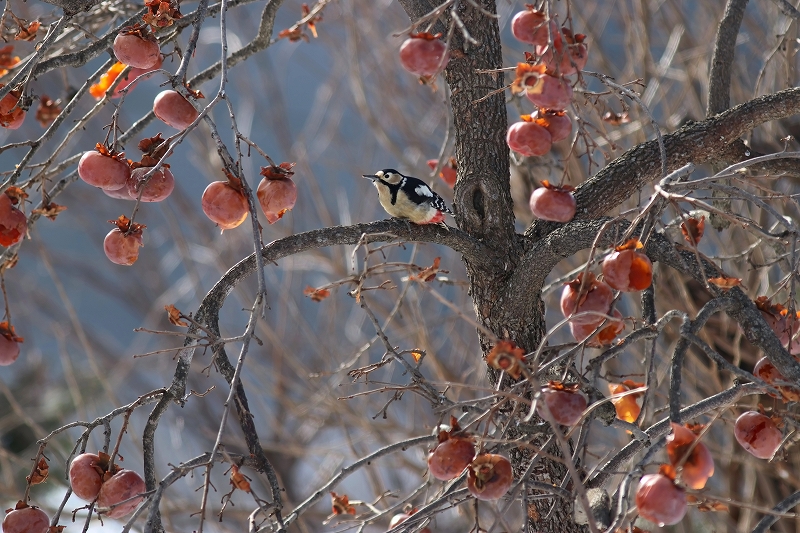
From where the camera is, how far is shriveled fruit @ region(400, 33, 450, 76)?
40.8 inches

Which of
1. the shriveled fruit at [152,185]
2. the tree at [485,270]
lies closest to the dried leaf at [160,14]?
the tree at [485,270]

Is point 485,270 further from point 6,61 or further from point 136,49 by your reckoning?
point 6,61

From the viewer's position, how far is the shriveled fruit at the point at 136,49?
39.7 inches

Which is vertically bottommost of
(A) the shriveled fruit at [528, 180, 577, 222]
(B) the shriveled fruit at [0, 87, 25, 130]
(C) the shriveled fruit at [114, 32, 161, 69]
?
(A) the shriveled fruit at [528, 180, 577, 222]

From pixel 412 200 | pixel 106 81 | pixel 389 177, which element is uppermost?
pixel 106 81

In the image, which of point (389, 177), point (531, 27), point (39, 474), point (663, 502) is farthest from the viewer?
point (389, 177)

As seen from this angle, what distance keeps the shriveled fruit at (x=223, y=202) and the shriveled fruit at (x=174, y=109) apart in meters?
0.10

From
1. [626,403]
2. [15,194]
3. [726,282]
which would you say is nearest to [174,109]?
[15,194]

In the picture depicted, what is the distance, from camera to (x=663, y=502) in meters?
0.74

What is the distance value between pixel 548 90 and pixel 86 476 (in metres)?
0.75

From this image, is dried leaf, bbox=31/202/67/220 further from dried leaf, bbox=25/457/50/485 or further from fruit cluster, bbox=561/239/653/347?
fruit cluster, bbox=561/239/653/347

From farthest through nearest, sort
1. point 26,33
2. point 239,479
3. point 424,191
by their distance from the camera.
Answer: point 424,191
point 26,33
point 239,479

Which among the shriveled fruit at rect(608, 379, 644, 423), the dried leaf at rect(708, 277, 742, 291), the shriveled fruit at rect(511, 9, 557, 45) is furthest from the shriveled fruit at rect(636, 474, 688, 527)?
the shriveled fruit at rect(511, 9, 557, 45)

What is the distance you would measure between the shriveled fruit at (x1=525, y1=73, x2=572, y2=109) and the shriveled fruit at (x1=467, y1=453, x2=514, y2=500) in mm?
454
